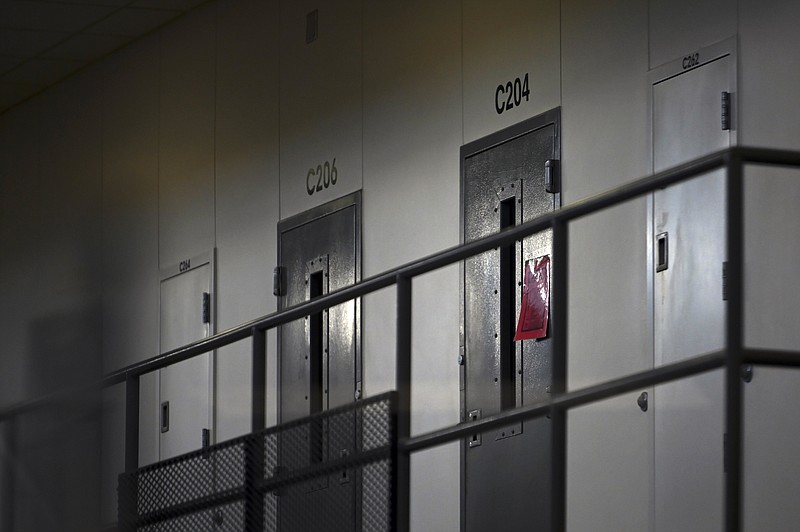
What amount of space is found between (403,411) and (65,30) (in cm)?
599

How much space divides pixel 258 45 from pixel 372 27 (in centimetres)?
122

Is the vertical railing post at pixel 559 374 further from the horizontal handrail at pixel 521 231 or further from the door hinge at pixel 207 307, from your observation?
the door hinge at pixel 207 307

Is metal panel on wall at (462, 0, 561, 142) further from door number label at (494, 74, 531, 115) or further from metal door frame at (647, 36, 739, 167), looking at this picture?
metal door frame at (647, 36, 739, 167)

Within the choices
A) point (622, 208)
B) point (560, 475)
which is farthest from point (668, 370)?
point (622, 208)

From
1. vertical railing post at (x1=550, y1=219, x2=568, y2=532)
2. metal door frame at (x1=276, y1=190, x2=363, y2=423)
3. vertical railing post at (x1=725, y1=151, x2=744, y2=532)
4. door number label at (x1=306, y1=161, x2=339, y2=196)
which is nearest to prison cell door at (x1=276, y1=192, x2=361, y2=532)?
metal door frame at (x1=276, y1=190, x2=363, y2=423)

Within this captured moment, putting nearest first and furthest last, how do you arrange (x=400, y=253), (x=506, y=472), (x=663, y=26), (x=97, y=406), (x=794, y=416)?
(x=794, y=416) < (x=663, y=26) < (x=506, y=472) < (x=400, y=253) < (x=97, y=406)

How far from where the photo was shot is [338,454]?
362 centimetres

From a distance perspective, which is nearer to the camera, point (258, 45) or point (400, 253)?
point (400, 253)

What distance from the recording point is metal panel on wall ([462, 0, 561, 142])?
215 inches

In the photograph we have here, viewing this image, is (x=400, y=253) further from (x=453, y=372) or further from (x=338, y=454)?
(x=338, y=454)

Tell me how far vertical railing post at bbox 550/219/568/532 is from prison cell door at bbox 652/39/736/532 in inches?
53.5

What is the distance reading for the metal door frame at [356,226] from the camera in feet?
21.8

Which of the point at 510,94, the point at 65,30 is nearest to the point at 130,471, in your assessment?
the point at 510,94

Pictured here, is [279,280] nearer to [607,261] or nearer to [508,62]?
[508,62]
